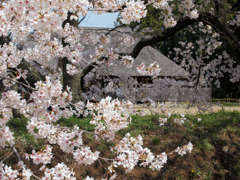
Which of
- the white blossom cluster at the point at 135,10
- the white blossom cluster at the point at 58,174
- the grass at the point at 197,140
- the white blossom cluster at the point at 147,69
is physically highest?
the white blossom cluster at the point at 135,10

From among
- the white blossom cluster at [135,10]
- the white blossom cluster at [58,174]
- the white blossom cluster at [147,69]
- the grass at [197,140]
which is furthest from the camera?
the grass at [197,140]

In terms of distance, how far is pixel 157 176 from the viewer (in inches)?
198

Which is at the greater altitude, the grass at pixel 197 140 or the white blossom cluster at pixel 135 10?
the white blossom cluster at pixel 135 10

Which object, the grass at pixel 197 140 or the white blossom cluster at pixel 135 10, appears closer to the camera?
the white blossom cluster at pixel 135 10

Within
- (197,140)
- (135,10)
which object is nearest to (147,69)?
(135,10)

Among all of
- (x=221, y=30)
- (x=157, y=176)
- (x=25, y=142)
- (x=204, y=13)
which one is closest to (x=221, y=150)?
(x=157, y=176)

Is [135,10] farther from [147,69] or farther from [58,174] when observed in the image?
[147,69]

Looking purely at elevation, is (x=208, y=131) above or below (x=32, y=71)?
below

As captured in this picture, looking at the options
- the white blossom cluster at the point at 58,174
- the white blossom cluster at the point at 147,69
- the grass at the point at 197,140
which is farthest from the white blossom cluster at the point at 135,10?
the grass at the point at 197,140

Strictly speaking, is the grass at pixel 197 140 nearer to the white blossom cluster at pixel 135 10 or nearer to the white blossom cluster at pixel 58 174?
the white blossom cluster at pixel 58 174

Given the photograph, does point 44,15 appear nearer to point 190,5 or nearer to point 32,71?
point 32,71

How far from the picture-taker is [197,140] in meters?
6.22

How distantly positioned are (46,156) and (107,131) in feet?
2.57

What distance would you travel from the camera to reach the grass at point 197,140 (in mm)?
5402
